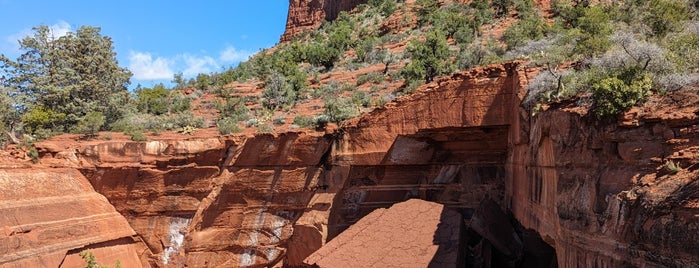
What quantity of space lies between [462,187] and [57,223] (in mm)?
10812

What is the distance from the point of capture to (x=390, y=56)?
2703 centimetres

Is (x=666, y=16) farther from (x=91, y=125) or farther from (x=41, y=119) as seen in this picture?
(x=41, y=119)

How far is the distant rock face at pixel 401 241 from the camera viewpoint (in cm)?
1091

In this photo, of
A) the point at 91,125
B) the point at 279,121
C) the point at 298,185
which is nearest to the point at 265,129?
the point at 279,121

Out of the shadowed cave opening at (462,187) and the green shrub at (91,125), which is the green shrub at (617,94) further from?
the green shrub at (91,125)

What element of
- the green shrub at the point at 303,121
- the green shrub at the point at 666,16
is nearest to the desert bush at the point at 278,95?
the green shrub at the point at 303,121

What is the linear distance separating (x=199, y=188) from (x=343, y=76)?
12.5 meters

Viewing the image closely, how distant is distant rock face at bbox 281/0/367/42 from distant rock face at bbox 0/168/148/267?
122 ft

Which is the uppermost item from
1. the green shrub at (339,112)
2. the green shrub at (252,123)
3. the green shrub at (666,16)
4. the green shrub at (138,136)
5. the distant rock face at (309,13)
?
the distant rock face at (309,13)

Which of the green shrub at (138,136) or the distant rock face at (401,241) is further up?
the green shrub at (138,136)

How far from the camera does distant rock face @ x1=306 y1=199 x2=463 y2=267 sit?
10.9 meters

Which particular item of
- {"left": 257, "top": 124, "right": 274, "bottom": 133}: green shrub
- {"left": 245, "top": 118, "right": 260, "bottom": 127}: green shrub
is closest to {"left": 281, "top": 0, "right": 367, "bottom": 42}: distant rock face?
{"left": 245, "top": 118, "right": 260, "bottom": 127}: green shrub

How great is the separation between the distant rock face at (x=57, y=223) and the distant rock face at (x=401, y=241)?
641 centimetres

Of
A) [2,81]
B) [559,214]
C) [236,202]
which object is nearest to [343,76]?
[236,202]
